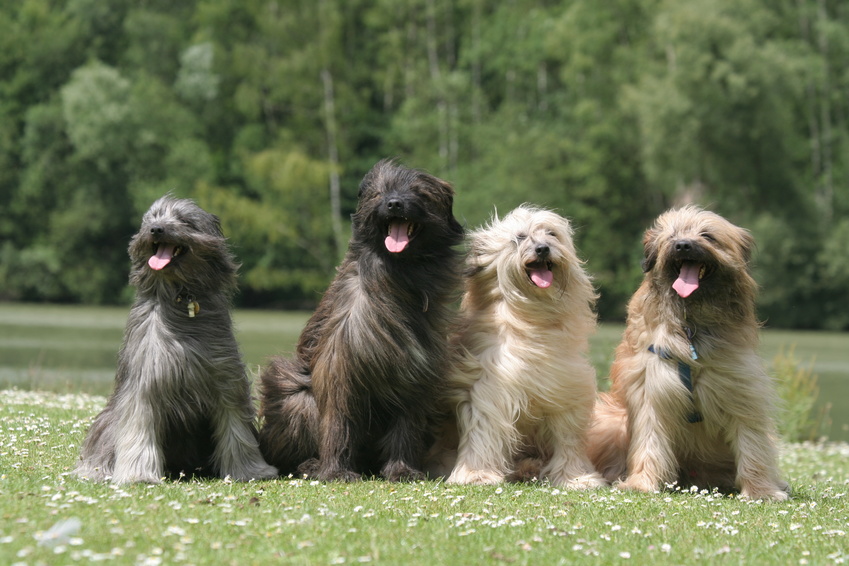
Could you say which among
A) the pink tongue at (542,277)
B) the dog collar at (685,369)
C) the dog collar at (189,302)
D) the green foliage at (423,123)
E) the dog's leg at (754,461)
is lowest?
the dog's leg at (754,461)

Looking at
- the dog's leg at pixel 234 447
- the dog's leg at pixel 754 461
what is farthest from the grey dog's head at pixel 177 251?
the dog's leg at pixel 754 461

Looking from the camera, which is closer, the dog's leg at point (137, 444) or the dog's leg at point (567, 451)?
the dog's leg at point (137, 444)

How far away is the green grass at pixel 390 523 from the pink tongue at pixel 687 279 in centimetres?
147

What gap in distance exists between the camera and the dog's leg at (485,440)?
7.21m

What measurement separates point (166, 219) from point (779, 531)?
4.51 m

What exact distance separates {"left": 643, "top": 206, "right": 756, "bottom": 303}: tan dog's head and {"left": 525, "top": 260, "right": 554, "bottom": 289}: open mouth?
0.71 meters

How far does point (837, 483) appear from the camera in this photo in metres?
8.88

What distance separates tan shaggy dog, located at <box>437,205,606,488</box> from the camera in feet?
23.9

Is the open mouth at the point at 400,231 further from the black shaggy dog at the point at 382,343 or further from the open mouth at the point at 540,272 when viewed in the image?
the open mouth at the point at 540,272

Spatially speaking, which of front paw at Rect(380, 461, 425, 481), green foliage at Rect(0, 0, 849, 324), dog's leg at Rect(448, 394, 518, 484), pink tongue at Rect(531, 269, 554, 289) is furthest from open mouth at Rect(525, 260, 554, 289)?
green foliage at Rect(0, 0, 849, 324)

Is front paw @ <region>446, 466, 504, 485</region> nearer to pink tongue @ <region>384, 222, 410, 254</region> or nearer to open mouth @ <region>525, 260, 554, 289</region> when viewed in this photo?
open mouth @ <region>525, 260, 554, 289</region>

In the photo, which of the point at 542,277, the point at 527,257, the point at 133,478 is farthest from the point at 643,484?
the point at 133,478

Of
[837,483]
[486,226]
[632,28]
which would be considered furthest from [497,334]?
[632,28]

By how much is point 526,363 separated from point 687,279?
1.35 metres
